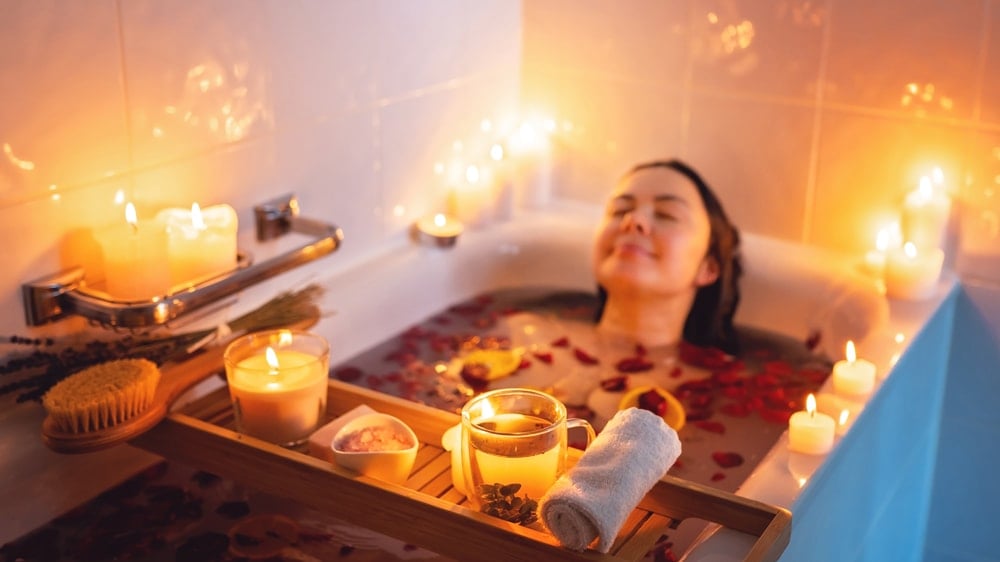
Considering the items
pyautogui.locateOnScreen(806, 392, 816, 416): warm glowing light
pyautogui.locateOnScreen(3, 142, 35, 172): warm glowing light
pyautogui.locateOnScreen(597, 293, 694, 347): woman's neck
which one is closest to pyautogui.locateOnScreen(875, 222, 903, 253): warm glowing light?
pyautogui.locateOnScreen(597, 293, 694, 347): woman's neck

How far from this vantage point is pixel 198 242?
1.72 metres

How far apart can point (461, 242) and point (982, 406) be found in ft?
3.59

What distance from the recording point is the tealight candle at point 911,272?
214 cm

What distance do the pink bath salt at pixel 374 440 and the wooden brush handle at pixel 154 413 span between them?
0.86ft

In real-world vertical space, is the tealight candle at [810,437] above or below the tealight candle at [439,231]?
below

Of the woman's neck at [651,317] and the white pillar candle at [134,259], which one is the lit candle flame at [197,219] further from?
the woman's neck at [651,317]

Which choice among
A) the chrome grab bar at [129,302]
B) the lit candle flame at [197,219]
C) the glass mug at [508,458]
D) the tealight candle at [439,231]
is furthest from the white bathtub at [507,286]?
the glass mug at [508,458]

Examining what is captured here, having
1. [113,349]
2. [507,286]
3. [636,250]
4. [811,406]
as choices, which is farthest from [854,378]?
[113,349]

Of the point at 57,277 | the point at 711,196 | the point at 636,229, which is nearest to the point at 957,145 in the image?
the point at 711,196

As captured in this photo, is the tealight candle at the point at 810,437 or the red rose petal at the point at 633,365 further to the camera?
the red rose petal at the point at 633,365

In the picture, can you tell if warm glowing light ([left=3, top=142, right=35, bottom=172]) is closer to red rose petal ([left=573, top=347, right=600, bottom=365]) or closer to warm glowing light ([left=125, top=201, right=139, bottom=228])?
warm glowing light ([left=125, top=201, right=139, bottom=228])

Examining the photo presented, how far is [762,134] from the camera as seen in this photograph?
7.94 ft

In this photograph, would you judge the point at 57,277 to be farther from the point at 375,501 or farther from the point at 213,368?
the point at 375,501

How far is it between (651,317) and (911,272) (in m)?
0.48
